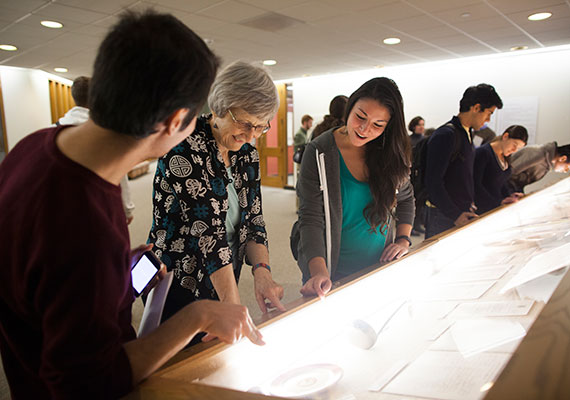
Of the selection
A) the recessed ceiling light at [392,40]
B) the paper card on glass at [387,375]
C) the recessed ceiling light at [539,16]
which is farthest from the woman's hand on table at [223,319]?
the recessed ceiling light at [392,40]

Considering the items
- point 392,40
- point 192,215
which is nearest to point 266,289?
point 192,215

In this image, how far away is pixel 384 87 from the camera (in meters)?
1.73

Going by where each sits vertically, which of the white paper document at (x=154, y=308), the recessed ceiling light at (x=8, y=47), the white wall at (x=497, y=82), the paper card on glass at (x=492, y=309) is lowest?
the paper card on glass at (x=492, y=309)

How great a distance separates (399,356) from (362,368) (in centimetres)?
11

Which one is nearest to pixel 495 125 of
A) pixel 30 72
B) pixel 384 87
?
pixel 384 87

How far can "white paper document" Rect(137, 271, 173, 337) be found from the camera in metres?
0.80

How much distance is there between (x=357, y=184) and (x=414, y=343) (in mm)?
953

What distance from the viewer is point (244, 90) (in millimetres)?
1353

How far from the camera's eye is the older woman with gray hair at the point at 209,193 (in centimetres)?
132

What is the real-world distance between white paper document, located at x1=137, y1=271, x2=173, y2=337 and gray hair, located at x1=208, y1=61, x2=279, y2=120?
692 mm

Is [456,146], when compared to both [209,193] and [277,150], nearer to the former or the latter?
[209,193]

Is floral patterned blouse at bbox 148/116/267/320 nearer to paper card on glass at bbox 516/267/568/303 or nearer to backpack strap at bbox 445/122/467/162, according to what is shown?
paper card on glass at bbox 516/267/568/303

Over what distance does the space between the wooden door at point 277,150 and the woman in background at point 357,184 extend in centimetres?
956

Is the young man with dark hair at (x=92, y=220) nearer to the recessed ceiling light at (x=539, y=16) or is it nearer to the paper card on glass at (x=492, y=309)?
the paper card on glass at (x=492, y=309)
